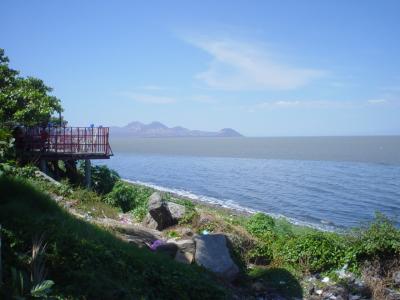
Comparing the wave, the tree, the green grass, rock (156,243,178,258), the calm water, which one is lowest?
the wave

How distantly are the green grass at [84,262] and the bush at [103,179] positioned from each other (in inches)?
554

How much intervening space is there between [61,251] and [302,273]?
6896mm

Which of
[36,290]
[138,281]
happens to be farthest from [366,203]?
[36,290]

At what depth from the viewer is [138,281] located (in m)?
7.45

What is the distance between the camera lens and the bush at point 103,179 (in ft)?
→ 75.5

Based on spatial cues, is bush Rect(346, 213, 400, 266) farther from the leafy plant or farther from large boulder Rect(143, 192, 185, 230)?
the leafy plant

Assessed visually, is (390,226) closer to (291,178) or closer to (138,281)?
(138,281)

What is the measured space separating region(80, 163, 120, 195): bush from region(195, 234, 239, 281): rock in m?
12.8

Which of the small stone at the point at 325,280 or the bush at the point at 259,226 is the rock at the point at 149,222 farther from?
the small stone at the point at 325,280

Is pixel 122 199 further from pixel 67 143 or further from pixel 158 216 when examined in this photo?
pixel 158 216

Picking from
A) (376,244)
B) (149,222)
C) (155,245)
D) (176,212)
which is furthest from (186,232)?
(376,244)

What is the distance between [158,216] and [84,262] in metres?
8.05

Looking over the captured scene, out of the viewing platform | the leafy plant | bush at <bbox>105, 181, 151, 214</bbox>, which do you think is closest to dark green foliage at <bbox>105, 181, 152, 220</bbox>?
bush at <bbox>105, 181, 151, 214</bbox>

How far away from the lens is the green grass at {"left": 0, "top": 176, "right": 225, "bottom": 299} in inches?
258
